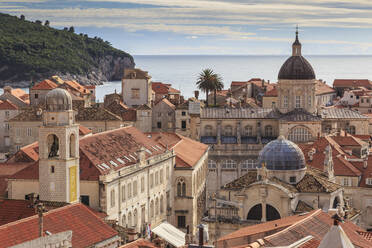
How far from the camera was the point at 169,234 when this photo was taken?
201ft

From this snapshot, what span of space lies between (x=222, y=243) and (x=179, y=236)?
847 inches

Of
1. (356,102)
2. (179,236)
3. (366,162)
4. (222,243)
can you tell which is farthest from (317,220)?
(356,102)

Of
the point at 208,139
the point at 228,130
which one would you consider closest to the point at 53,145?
the point at 208,139

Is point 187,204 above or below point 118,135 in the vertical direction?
below

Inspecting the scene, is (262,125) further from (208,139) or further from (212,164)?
(212,164)

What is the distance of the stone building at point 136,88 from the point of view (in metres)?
113

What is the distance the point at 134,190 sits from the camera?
62.5m

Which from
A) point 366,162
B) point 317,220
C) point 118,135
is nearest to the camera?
point 317,220

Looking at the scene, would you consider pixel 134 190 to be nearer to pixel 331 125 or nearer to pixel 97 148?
pixel 97 148

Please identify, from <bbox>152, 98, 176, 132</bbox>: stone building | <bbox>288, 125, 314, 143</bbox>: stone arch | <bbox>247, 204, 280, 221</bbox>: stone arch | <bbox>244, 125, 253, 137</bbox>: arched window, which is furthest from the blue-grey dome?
<bbox>152, 98, 176, 132</bbox>: stone building

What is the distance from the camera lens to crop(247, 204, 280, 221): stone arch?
172 feet

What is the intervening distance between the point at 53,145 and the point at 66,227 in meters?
12.5

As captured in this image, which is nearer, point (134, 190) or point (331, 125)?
point (134, 190)

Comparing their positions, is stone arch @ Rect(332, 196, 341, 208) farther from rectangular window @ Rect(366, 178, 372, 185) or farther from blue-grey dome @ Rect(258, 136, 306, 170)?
rectangular window @ Rect(366, 178, 372, 185)
